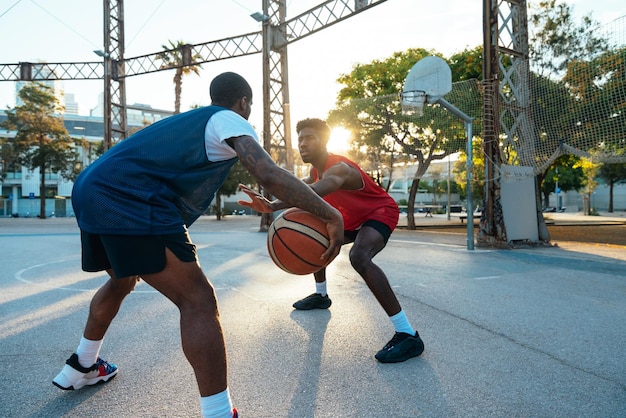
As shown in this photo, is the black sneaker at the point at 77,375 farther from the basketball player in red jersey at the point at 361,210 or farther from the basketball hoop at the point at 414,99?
the basketball hoop at the point at 414,99

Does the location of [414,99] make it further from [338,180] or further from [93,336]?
[93,336]

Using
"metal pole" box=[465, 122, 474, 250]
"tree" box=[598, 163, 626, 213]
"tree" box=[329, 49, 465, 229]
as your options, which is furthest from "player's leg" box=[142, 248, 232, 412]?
"tree" box=[598, 163, 626, 213]

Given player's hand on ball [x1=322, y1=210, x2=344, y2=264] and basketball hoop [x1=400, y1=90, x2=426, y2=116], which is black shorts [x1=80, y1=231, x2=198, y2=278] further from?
basketball hoop [x1=400, y1=90, x2=426, y2=116]

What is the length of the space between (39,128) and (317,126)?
39.6 metres

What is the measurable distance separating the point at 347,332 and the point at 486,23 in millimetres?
10074

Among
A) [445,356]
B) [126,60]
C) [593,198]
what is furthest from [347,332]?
[593,198]

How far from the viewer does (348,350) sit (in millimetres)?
3225

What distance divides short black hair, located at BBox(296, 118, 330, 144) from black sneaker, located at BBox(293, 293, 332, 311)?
164cm

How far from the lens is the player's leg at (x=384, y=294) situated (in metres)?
3.04

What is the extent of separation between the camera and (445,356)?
10.2 feet

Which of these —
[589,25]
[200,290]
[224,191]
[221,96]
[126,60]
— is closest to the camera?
[200,290]

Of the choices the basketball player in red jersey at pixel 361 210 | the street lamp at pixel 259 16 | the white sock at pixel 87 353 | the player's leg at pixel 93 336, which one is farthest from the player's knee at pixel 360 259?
the street lamp at pixel 259 16

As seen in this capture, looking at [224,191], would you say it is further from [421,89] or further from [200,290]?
[200,290]

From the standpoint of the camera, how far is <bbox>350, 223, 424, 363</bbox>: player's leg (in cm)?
304
